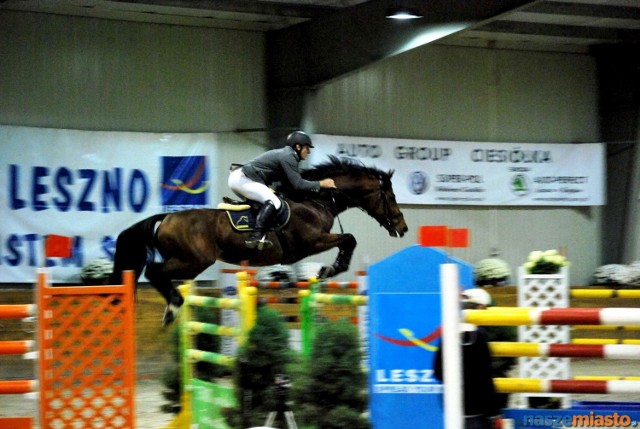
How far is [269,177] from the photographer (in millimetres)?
8859

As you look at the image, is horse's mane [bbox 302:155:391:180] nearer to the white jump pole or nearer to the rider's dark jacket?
the rider's dark jacket

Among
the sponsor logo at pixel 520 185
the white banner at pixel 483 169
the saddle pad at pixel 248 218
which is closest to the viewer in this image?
the saddle pad at pixel 248 218

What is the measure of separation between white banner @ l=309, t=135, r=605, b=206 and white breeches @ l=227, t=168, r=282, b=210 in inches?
140

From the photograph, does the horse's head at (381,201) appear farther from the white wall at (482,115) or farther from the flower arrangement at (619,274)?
the flower arrangement at (619,274)

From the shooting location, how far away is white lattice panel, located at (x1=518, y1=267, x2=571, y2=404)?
622 centimetres

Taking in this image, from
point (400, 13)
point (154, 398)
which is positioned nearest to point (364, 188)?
point (400, 13)

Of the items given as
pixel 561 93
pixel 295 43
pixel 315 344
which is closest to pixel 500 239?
pixel 561 93

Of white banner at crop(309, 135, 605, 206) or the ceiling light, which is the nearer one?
the ceiling light

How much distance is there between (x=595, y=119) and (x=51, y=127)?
26.8 feet

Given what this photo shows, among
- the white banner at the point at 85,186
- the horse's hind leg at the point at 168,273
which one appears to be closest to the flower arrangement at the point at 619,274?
the white banner at the point at 85,186

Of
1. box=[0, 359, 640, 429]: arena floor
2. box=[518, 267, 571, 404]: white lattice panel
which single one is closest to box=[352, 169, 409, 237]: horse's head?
box=[0, 359, 640, 429]: arena floor

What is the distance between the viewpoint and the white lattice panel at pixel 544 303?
6.22m

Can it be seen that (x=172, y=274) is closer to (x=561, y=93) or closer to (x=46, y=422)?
(x=46, y=422)

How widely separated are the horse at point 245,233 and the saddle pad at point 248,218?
0.17ft
